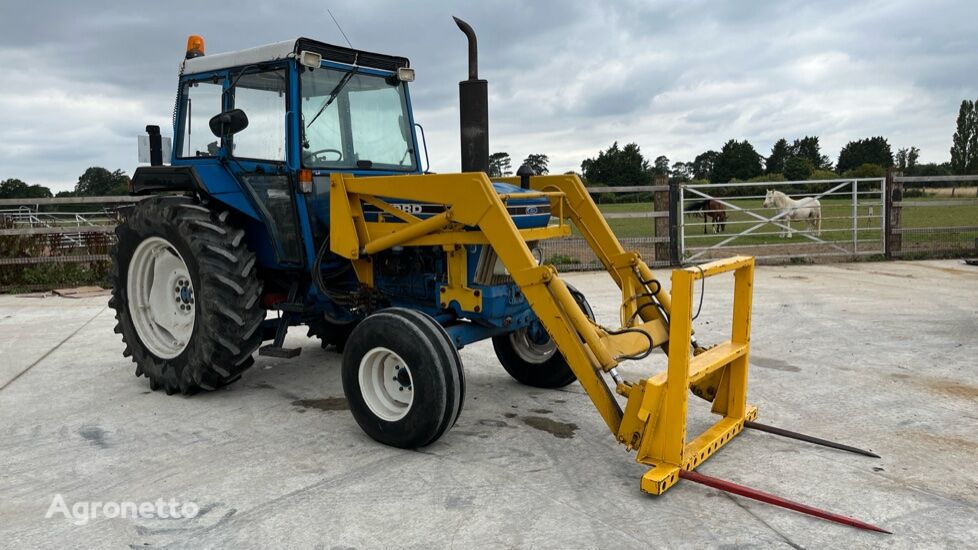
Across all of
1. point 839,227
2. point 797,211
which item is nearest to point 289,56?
point 797,211

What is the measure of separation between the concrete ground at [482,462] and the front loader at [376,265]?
272mm

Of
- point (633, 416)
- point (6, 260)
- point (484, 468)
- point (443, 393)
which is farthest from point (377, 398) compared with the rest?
point (6, 260)

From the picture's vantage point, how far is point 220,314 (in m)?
5.12

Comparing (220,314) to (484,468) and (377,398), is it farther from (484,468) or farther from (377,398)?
(484,468)

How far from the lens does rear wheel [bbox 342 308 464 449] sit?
162 inches

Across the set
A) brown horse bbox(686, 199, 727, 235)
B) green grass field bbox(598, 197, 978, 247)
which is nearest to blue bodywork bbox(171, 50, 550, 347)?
green grass field bbox(598, 197, 978, 247)

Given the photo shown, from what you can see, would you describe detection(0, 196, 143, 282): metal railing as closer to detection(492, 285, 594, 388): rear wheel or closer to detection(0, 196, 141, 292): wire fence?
detection(0, 196, 141, 292): wire fence

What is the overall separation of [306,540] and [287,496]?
0.51 metres

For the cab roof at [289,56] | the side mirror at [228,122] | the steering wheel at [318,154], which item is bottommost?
the steering wheel at [318,154]

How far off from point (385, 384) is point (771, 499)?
90.5 inches

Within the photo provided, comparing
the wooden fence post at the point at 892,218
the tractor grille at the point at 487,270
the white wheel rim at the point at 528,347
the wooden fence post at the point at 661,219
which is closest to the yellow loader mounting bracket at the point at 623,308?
the tractor grille at the point at 487,270

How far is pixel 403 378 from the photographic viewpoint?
4.51 m

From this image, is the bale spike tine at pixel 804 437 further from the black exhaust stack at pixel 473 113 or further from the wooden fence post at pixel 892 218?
the wooden fence post at pixel 892 218

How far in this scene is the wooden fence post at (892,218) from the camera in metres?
13.1
